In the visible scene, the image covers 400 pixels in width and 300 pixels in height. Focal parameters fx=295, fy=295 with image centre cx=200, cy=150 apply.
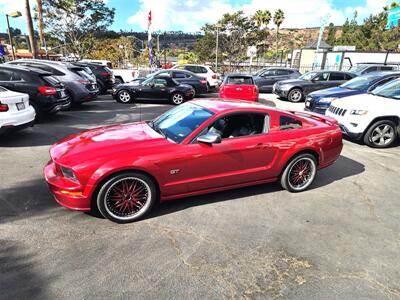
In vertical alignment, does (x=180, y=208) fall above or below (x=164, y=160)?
below

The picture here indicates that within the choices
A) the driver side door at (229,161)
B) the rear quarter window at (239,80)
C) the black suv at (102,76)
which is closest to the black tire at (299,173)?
the driver side door at (229,161)

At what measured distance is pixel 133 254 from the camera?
3.03 m

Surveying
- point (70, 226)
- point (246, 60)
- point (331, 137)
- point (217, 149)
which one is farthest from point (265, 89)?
point (246, 60)

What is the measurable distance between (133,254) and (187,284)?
27.4 inches

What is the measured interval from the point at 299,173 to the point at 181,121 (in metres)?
1.99

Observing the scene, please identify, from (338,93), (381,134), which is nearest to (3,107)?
(381,134)

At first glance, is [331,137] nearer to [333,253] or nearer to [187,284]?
[333,253]

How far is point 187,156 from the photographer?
3660 millimetres

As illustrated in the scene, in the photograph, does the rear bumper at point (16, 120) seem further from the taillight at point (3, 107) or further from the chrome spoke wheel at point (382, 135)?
the chrome spoke wheel at point (382, 135)

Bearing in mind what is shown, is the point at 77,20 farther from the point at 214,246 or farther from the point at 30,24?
the point at 214,246

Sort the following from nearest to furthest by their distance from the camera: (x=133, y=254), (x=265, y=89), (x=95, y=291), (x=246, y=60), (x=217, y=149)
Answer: (x=95, y=291) → (x=133, y=254) → (x=217, y=149) → (x=265, y=89) → (x=246, y=60)

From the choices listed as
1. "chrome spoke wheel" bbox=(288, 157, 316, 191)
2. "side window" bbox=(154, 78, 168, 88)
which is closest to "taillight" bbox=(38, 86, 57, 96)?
"side window" bbox=(154, 78, 168, 88)

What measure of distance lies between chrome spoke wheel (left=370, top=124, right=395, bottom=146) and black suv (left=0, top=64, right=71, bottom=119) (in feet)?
27.6

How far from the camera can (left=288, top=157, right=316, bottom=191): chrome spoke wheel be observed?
450 centimetres
